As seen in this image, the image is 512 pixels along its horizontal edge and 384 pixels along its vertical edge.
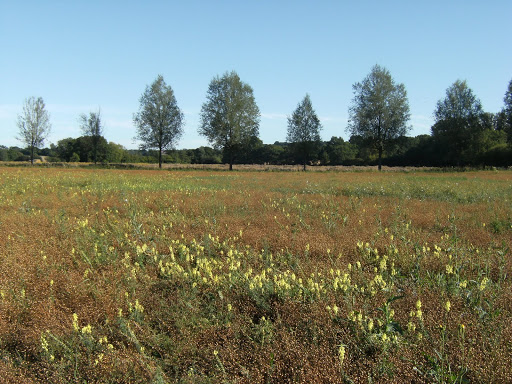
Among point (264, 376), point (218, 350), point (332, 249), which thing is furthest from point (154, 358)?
point (332, 249)

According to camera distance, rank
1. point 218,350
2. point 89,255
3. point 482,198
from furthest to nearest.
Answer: point 482,198 → point 89,255 → point 218,350

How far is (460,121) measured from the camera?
48594mm

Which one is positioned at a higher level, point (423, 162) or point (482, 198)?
point (423, 162)

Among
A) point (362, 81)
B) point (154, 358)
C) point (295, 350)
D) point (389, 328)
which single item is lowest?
point (154, 358)

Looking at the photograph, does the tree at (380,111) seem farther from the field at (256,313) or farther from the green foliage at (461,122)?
the field at (256,313)

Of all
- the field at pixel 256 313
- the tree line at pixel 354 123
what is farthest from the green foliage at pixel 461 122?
the field at pixel 256 313

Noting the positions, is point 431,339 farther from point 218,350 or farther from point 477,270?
point 477,270

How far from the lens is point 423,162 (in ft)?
213

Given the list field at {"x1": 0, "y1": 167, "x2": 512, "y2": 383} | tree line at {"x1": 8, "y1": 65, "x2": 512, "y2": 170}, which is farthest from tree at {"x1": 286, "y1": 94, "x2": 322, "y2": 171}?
field at {"x1": 0, "y1": 167, "x2": 512, "y2": 383}

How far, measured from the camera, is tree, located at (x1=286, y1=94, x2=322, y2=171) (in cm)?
5256

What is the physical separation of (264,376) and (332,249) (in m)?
2.83

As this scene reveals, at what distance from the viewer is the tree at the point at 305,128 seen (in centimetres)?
5256

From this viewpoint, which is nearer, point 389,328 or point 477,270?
point 389,328

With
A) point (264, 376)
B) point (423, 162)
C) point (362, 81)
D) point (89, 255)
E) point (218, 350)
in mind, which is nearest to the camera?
point (264, 376)
